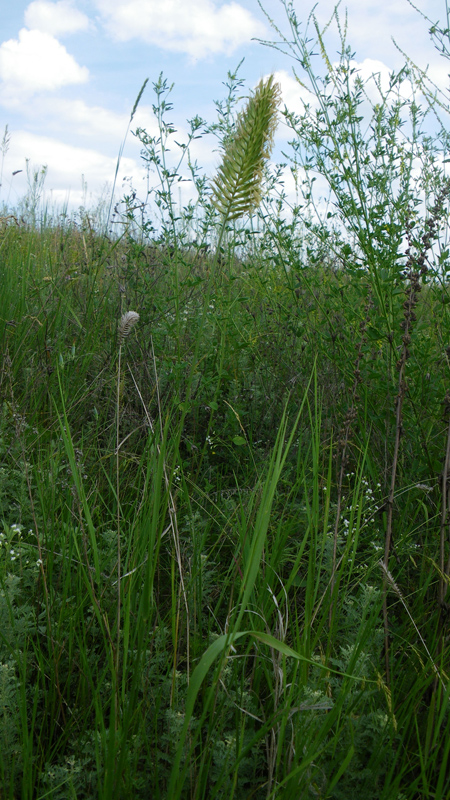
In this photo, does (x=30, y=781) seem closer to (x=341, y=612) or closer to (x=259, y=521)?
(x=259, y=521)

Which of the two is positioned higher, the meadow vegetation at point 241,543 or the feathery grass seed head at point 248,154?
the feathery grass seed head at point 248,154

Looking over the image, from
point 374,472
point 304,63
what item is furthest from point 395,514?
point 304,63

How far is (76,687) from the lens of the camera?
1320mm

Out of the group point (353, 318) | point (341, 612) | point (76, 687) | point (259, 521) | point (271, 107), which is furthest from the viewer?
point (353, 318)

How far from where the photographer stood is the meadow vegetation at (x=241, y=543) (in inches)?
42.0

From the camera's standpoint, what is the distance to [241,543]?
1432mm

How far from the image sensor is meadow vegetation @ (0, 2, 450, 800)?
107 centimetres

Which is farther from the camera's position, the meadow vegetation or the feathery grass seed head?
the feathery grass seed head

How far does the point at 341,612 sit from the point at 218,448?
1.08 m

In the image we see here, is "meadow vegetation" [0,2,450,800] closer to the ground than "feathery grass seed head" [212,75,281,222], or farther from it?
closer to the ground

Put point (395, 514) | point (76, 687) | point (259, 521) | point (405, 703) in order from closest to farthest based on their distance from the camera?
1. point (259, 521)
2. point (405, 703)
3. point (76, 687)
4. point (395, 514)

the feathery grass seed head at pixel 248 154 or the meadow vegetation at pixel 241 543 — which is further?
the feathery grass seed head at pixel 248 154

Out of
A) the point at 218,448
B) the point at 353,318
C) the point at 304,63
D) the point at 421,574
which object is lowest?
the point at 421,574

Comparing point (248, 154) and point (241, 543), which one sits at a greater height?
point (248, 154)
